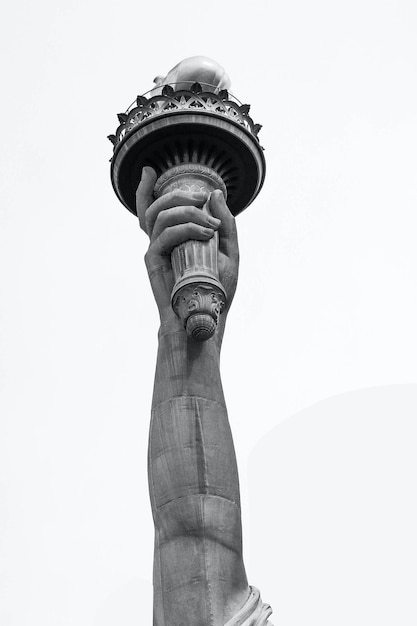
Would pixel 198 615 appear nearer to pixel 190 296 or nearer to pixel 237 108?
pixel 190 296

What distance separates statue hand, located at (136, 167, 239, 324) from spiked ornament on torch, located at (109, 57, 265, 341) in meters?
0.28

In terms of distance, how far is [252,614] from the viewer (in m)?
14.2

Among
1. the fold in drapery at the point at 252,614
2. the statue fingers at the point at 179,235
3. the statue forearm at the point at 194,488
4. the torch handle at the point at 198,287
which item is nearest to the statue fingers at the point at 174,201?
the torch handle at the point at 198,287

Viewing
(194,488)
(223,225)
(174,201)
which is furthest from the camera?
(223,225)

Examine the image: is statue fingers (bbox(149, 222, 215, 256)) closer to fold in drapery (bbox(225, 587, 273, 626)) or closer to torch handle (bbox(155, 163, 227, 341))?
torch handle (bbox(155, 163, 227, 341))

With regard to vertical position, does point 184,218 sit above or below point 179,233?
above

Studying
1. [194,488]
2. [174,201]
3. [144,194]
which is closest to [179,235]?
[174,201]

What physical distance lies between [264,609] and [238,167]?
7.29 metres

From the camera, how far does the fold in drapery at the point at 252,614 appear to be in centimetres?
1391

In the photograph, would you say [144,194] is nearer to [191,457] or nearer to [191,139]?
[191,139]

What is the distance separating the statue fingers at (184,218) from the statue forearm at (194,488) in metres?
1.58

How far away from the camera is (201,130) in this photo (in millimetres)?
17750

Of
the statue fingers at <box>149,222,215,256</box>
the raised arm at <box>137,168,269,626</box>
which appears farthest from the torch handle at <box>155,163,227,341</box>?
the raised arm at <box>137,168,269,626</box>

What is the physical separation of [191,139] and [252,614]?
24.7 ft
